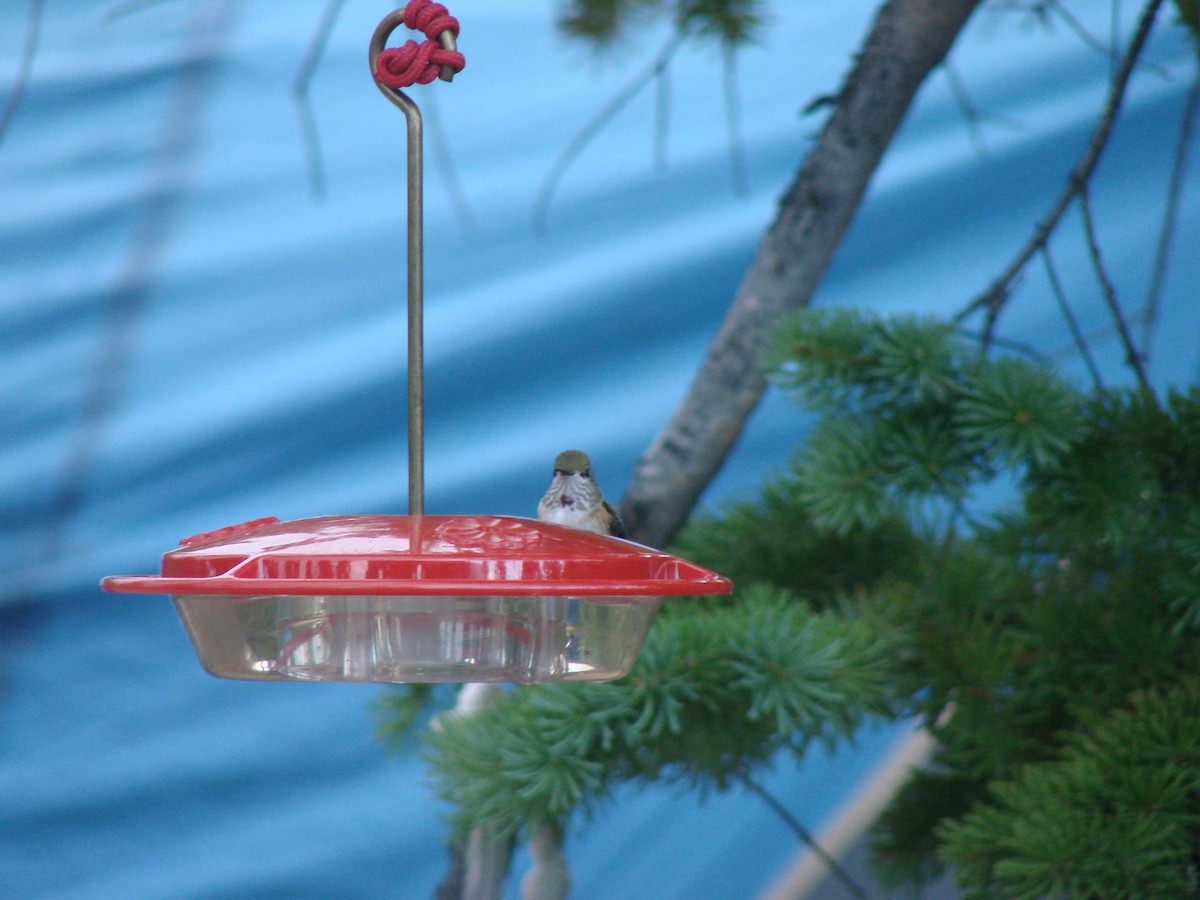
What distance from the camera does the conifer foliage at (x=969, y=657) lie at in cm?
58

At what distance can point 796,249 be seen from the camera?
79 cm

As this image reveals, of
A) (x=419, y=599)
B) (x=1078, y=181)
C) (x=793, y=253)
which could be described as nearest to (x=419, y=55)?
(x=419, y=599)

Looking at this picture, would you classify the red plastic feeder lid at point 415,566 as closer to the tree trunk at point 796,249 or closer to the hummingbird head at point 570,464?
the hummingbird head at point 570,464

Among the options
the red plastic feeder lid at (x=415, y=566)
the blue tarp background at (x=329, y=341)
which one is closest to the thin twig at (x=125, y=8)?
the blue tarp background at (x=329, y=341)

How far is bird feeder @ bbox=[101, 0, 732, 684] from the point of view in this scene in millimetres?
348

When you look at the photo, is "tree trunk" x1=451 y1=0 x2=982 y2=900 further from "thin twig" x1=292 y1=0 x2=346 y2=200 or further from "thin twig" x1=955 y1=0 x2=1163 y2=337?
"thin twig" x1=292 y1=0 x2=346 y2=200

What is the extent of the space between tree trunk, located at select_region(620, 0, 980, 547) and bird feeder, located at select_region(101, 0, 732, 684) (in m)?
0.34

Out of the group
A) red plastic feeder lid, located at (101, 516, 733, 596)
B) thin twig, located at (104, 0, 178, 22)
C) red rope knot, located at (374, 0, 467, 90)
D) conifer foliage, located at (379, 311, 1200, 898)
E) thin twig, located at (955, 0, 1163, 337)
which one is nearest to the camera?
red plastic feeder lid, located at (101, 516, 733, 596)

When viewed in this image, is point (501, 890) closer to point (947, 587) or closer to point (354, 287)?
point (947, 587)

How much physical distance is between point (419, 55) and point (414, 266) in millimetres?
80

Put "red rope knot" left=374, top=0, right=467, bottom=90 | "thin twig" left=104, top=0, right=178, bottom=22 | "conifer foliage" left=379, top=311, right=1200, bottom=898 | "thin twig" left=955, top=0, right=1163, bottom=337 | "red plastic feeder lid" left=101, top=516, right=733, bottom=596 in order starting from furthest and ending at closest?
"thin twig" left=104, top=0, right=178, bottom=22, "thin twig" left=955, top=0, right=1163, bottom=337, "conifer foliage" left=379, top=311, right=1200, bottom=898, "red rope knot" left=374, top=0, right=467, bottom=90, "red plastic feeder lid" left=101, top=516, right=733, bottom=596

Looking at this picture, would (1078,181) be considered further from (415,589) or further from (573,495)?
(415,589)

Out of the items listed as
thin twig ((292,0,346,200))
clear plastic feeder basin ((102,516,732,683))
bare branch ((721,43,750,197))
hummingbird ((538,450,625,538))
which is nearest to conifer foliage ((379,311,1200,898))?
hummingbird ((538,450,625,538))

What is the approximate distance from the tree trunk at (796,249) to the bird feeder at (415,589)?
0.34 m
